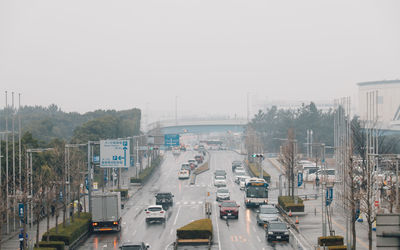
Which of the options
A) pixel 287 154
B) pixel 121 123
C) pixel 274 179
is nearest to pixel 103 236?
pixel 287 154

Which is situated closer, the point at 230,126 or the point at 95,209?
the point at 95,209

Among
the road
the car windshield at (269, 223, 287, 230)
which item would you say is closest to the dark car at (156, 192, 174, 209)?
the road

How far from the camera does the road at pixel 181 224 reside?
3619 cm

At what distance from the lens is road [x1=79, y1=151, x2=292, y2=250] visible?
119 ft

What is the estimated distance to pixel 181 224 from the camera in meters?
44.0

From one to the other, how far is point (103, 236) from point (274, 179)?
47140 millimetres

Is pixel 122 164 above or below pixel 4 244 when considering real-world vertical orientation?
above

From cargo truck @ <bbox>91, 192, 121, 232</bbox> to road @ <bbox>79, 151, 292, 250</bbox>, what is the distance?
2.10 feet

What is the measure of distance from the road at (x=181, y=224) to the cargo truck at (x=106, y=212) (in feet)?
2.10

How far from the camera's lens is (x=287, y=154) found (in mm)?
58750

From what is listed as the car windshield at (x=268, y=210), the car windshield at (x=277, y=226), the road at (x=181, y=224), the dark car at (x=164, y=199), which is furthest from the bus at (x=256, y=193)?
the car windshield at (x=277, y=226)

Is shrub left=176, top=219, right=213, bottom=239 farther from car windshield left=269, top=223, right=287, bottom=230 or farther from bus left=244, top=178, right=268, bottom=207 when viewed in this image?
bus left=244, top=178, right=268, bottom=207

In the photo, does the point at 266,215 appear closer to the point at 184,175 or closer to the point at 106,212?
the point at 106,212

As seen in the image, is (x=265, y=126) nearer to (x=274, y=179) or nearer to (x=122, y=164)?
(x=274, y=179)
